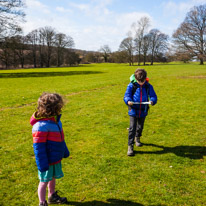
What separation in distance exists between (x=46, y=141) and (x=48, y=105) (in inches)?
21.5

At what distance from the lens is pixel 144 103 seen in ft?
15.3

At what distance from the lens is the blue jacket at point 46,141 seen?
274 cm

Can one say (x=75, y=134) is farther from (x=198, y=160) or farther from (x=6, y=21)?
(x=6, y=21)

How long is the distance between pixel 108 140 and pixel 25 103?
694cm

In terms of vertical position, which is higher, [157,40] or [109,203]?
[157,40]

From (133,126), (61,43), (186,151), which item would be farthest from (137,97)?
(61,43)

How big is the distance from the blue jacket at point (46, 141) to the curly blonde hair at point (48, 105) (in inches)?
3.8

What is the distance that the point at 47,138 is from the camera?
2.83 metres

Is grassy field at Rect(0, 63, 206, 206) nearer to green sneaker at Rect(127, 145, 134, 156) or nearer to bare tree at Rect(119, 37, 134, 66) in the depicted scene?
green sneaker at Rect(127, 145, 134, 156)

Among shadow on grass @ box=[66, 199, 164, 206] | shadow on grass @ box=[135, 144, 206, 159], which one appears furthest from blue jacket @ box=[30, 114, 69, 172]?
shadow on grass @ box=[135, 144, 206, 159]

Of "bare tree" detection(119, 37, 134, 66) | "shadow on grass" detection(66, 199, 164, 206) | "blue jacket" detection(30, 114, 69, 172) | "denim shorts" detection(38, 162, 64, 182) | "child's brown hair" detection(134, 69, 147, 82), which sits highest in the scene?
→ "bare tree" detection(119, 37, 134, 66)

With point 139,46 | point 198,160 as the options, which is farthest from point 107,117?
point 139,46

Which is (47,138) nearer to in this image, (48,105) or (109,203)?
(48,105)

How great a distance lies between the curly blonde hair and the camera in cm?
278
